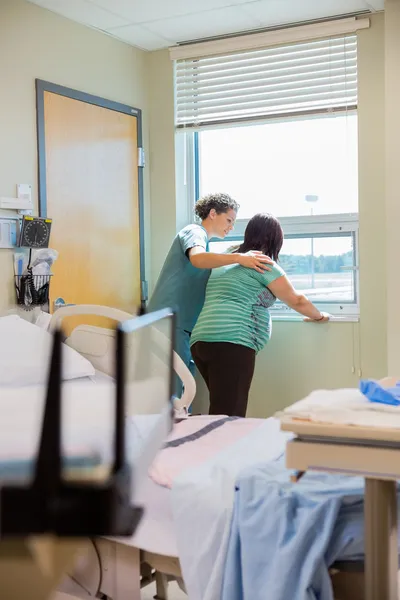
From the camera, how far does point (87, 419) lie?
1.11 m

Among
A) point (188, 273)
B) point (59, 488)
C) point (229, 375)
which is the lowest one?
point (229, 375)

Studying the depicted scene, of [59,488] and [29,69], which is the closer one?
[59,488]

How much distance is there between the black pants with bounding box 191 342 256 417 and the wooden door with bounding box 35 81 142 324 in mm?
641

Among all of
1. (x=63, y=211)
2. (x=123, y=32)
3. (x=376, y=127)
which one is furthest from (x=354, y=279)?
(x=123, y=32)

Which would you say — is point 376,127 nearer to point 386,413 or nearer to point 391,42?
point 391,42

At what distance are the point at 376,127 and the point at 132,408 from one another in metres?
2.81

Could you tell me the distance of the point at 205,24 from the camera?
3.56 meters

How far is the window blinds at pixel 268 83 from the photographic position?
355 centimetres

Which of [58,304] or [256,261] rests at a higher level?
[256,261]

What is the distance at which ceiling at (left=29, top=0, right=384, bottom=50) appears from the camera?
326cm

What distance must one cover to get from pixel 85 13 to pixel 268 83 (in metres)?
0.98

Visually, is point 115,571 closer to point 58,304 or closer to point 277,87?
point 58,304

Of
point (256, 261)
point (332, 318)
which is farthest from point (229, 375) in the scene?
point (332, 318)

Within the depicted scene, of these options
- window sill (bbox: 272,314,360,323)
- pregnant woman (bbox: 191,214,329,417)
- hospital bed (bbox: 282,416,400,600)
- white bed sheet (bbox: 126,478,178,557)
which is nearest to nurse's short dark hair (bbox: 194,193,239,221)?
pregnant woman (bbox: 191,214,329,417)
